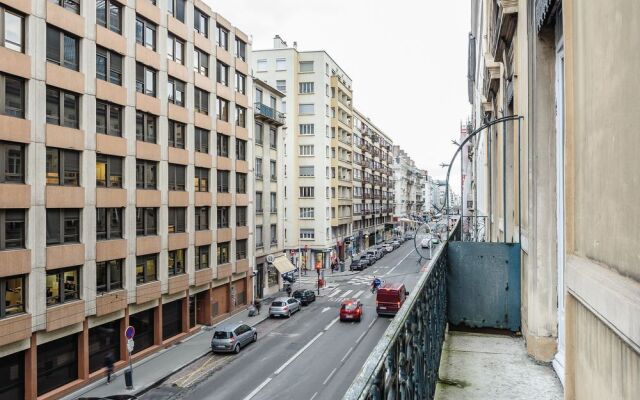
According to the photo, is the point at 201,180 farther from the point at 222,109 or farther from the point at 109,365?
the point at 109,365

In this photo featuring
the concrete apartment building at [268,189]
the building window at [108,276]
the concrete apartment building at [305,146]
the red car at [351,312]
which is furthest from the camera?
the concrete apartment building at [305,146]

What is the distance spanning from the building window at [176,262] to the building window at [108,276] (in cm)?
492

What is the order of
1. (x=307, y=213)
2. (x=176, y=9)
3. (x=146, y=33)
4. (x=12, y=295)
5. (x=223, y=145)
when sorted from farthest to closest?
(x=307, y=213) < (x=223, y=145) < (x=176, y=9) < (x=146, y=33) < (x=12, y=295)

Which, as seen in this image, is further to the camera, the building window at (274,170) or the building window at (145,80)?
the building window at (274,170)

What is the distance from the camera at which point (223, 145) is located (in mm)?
38375

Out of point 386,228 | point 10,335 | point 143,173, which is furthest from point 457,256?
point 386,228

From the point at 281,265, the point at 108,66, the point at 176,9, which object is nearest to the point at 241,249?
the point at 281,265

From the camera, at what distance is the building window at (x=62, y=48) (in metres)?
22.4

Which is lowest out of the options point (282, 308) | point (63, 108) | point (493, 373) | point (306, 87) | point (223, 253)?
point (282, 308)

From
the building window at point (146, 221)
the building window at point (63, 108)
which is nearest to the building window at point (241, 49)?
the building window at point (146, 221)

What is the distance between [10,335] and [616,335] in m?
22.5

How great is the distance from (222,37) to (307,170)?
1153 inches

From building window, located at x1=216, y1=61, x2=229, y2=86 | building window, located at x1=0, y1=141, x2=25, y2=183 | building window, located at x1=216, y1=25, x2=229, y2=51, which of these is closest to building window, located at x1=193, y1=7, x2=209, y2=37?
building window, located at x1=216, y1=25, x2=229, y2=51

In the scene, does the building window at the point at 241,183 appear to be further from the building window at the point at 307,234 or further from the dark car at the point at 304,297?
the building window at the point at 307,234
